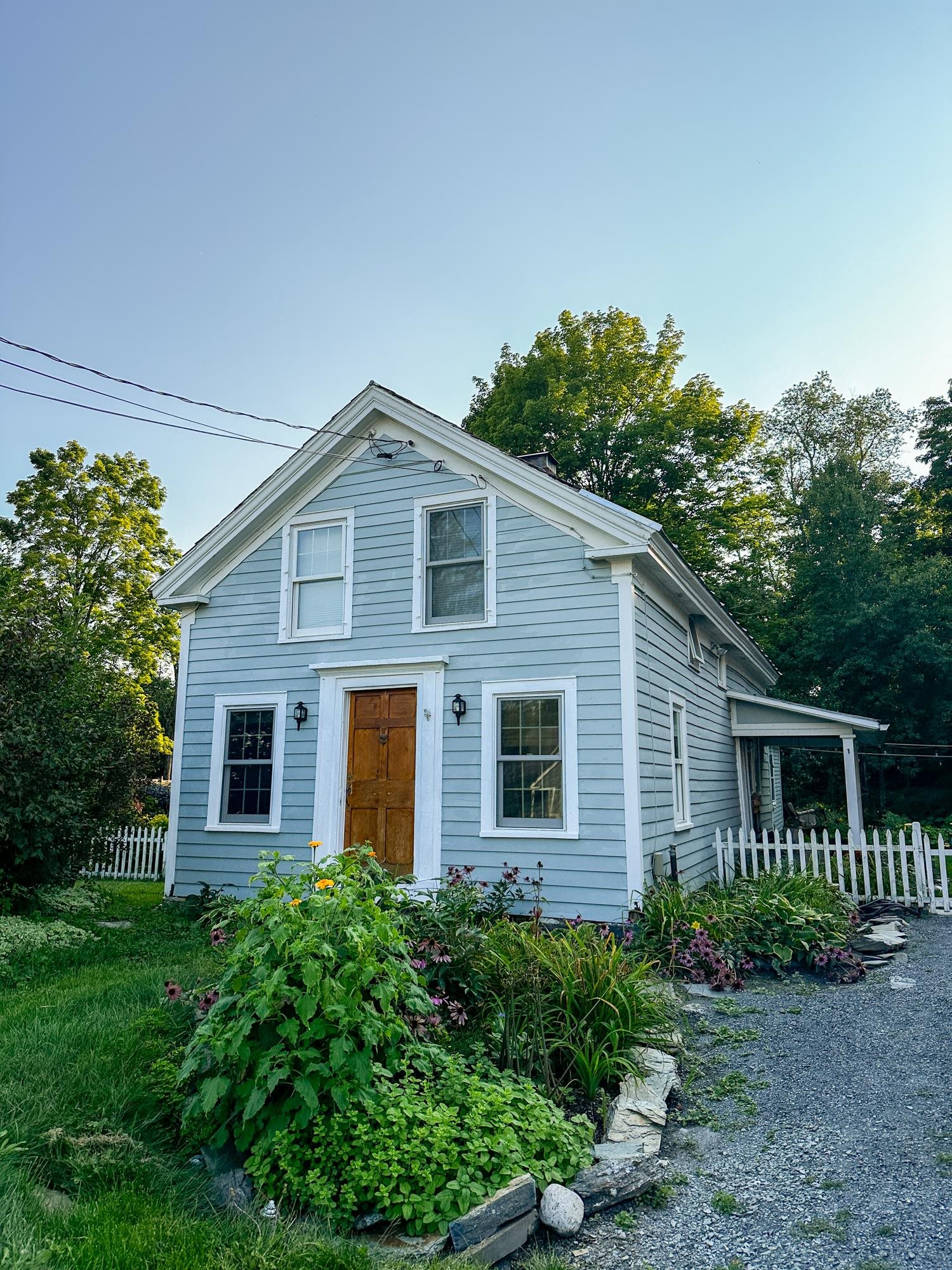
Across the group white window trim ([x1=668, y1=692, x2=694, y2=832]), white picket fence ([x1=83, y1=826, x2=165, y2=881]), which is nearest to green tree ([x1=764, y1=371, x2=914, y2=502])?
white window trim ([x1=668, y1=692, x2=694, y2=832])

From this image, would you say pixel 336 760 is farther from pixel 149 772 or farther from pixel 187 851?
pixel 149 772

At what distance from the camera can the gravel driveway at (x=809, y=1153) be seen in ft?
9.41

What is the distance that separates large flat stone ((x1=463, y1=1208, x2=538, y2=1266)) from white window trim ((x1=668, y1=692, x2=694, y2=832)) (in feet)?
21.5

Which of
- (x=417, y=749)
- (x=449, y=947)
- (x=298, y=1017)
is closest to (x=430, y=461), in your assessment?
(x=417, y=749)

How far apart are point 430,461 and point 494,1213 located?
7815mm

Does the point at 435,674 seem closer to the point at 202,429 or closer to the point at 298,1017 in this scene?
the point at 202,429

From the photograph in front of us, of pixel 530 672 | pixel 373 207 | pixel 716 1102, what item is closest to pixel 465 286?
pixel 373 207

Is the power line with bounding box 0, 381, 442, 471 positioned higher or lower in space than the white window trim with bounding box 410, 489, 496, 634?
higher

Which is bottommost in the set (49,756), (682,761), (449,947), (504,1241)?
(504,1241)

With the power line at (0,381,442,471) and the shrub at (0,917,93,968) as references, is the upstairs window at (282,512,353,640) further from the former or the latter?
the shrub at (0,917,93,968)

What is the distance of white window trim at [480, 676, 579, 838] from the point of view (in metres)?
7.96

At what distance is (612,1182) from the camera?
10.6 feet

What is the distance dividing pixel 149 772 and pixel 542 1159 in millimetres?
10977

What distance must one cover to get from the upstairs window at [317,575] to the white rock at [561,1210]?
710 centimetres
